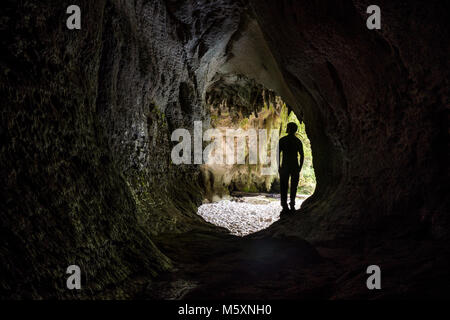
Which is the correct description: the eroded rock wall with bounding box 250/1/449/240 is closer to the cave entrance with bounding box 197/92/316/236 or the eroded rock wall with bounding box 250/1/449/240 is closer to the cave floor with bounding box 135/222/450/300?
the cave floor with bounding box 135/222/450/300

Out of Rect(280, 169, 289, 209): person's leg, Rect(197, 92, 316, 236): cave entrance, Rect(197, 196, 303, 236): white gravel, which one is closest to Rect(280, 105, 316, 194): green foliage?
Rect(197, 92, 316, 236): cave entrance

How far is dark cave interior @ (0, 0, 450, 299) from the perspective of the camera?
5.44ft

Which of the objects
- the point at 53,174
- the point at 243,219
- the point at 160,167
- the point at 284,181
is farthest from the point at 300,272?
the point at 243,219

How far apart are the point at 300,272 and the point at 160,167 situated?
13.6 ft

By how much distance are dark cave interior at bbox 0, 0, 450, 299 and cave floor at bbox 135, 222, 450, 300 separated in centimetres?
2

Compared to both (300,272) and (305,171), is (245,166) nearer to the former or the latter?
(305,171)

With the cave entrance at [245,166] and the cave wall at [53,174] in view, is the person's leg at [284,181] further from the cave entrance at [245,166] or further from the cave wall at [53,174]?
the cave entrance at [245,166]

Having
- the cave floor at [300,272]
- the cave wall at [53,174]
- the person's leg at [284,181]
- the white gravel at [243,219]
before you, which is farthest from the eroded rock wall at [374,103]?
the cave wall at [53,174]

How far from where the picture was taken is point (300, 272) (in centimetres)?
259

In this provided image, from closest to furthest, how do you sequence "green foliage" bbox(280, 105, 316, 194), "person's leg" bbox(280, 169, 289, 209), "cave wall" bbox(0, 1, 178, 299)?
"cave wall" bbox(0, 1, 178, 299)
"person's leg" bbox(280, 169, 289, 209)
"green foliage" bbox(280, 105, 316, 194)

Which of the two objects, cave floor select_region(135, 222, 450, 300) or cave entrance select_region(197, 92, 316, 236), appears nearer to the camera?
cave floor select_region(135, 222, 450, 300)

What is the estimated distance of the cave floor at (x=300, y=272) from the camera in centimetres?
173
